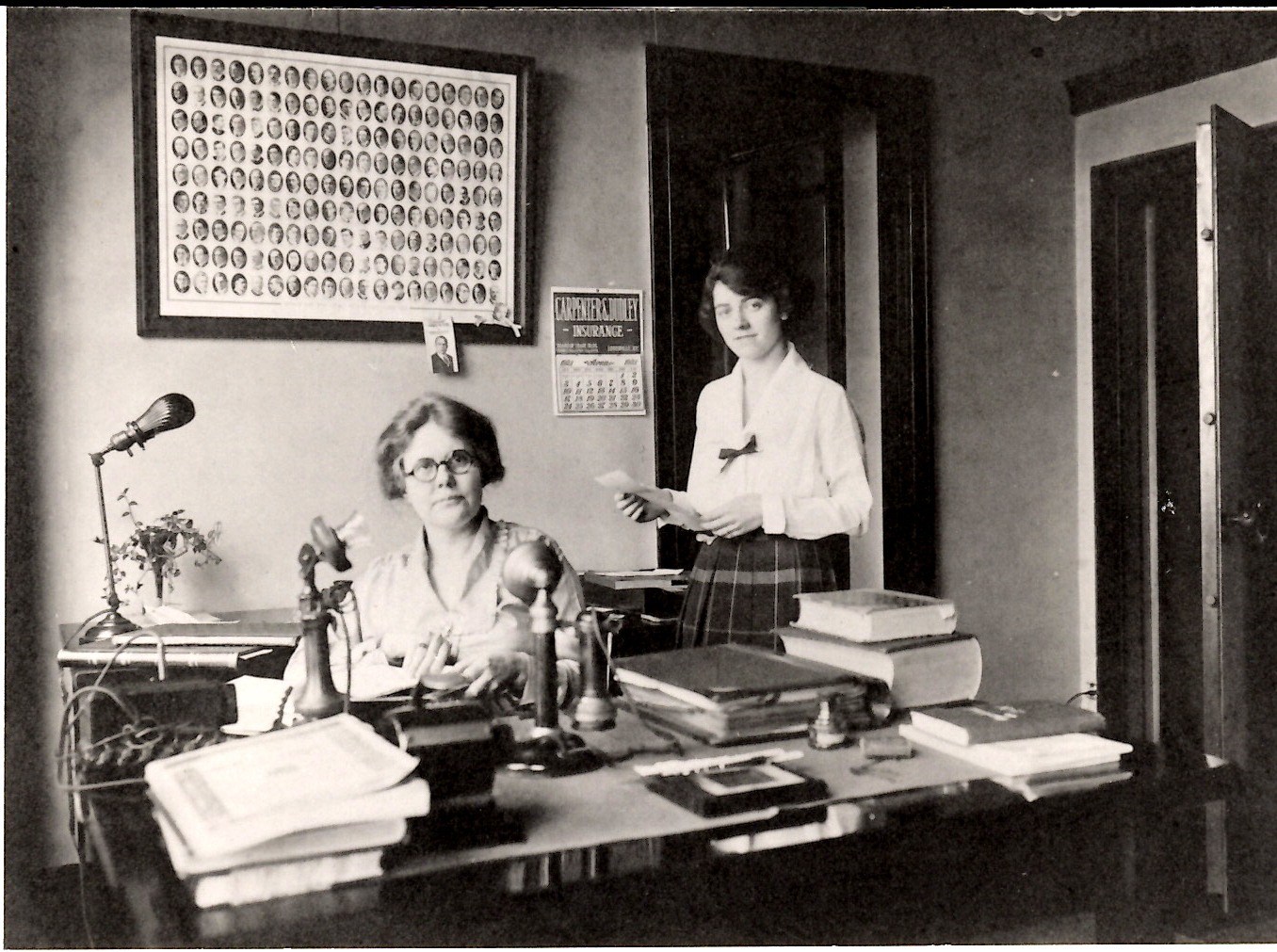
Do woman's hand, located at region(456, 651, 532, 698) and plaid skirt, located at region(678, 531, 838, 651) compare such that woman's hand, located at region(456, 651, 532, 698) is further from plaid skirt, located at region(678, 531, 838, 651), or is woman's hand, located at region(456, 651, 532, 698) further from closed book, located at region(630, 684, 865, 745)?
plaid skirt, located at region(678, 531, 838, 651)

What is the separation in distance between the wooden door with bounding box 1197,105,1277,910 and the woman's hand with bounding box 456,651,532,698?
1275 mm

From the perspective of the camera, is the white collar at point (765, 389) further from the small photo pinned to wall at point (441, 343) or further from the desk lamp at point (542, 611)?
the desk lamp at point (542, 611)

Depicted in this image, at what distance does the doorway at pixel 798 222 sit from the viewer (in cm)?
284

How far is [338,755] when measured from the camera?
3.30 ft

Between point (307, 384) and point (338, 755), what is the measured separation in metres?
1.68

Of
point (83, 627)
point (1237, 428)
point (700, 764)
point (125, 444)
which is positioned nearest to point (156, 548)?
point (83, 627)

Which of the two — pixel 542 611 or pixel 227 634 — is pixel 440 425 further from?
pixel 542 611

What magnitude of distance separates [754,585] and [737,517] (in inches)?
6.1

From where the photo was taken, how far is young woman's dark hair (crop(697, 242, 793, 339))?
2801 millimetres

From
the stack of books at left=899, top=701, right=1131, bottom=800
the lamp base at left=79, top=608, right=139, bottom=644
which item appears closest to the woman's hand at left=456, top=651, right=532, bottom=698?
the stack of books at left=899, top=701, right=1131, bottom=800

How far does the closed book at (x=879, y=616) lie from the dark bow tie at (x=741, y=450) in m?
1.05

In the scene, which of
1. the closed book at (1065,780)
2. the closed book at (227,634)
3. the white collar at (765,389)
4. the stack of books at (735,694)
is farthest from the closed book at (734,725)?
the white collar at (765,389)

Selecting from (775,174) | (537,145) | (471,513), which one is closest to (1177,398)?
(775,174)

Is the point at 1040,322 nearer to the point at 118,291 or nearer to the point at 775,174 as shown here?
the point at 775,174
